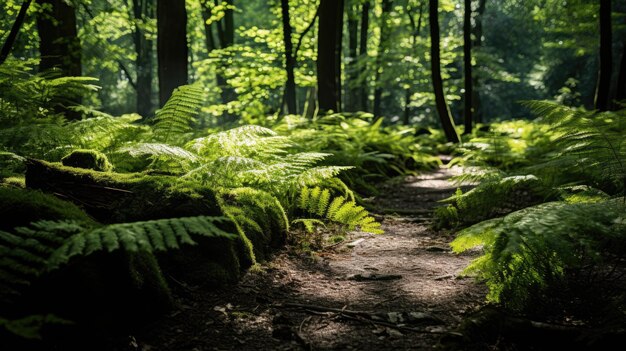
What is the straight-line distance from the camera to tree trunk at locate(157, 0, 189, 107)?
7.68m

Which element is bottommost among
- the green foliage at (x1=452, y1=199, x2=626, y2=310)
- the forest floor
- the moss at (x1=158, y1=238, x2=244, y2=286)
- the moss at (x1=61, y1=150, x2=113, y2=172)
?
the forest floor

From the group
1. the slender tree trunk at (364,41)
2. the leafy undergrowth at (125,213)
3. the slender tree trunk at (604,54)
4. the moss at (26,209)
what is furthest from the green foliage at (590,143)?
the slender tree trunk at (364,41)

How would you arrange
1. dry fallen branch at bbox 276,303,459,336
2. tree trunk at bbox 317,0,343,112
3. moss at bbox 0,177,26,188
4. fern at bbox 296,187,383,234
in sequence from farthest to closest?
tree trunk at bbox 317,0,343,112
fern at bbox 296,187,383,234
moss at bbox 0,177,26,188
dry fallen branch at bbox 276,303,459,336

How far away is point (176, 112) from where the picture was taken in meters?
4.70

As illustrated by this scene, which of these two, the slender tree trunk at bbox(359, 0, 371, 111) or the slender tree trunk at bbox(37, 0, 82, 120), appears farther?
the slender tree trunk at bbox(359, 0, 371, 111)

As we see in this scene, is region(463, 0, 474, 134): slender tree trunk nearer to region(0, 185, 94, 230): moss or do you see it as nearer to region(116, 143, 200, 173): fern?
region(116, 143, 200, 173): fern

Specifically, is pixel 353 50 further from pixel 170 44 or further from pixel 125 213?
pixel 125 213

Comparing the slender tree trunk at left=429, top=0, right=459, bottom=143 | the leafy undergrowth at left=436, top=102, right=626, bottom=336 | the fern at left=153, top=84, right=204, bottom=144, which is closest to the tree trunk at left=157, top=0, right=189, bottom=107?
the fern at left=153, top=84, right=204, bottom=144

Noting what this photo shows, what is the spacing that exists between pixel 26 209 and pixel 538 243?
2762 millimetres

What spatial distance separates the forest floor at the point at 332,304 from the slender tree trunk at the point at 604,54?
7.29 meters

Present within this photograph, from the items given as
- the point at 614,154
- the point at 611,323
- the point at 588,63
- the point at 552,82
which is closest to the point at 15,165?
the point at 611,323

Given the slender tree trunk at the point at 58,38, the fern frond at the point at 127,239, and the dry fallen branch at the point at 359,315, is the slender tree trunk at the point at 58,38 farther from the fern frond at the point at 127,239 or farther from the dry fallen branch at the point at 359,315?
the fern frond at the point at 127,239

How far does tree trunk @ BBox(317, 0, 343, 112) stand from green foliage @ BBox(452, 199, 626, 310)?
8.66 meters

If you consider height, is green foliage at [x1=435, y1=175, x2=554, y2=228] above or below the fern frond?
below
